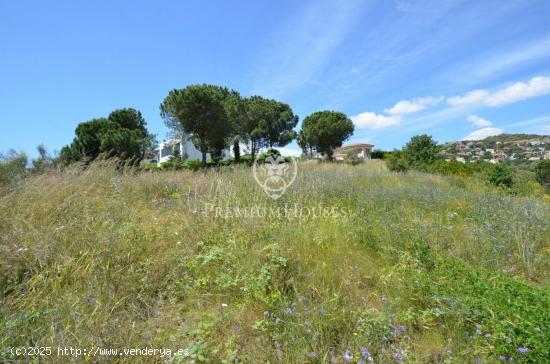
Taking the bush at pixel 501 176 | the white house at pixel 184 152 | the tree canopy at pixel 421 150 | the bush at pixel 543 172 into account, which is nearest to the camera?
the bush at pixel 501 176

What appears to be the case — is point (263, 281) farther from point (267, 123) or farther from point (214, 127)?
point (267, 123)

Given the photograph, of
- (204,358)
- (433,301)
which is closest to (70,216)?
(204,358)

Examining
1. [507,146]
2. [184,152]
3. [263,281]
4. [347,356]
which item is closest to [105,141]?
[184,152]

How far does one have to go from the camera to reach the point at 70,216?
115 inches

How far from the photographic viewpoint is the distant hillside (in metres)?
35.9

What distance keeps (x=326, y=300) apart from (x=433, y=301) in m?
0.83

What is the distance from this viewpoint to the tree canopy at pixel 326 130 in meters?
28.1

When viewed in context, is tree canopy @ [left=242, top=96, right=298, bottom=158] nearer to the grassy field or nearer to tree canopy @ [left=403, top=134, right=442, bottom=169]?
tree canopy @ [left=403, top=134, right=442, bottom=169]

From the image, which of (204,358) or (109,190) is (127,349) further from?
(109,190)

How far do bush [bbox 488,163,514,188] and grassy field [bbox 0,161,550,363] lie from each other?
6.49 m

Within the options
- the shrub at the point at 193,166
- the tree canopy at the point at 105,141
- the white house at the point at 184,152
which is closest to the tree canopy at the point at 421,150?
the shrub at the point at 193,166

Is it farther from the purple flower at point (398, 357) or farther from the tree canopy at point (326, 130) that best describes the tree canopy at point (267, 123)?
the purple flower at point (398, 357)

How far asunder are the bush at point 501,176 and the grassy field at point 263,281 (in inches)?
255

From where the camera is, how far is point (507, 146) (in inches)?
1711
